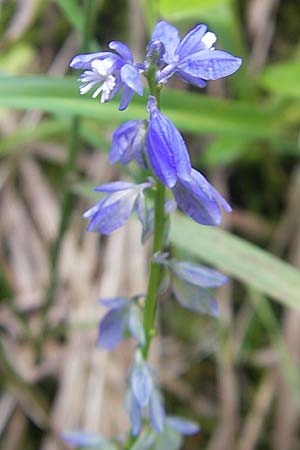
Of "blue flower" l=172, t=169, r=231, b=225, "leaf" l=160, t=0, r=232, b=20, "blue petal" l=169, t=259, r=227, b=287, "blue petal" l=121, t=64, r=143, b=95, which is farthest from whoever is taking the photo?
"leaf" l=160, t=0, r=232, b=20

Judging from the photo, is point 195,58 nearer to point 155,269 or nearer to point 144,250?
point 155,269

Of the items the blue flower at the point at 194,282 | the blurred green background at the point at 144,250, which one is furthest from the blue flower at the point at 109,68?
the blurred green background at the point at 144,250

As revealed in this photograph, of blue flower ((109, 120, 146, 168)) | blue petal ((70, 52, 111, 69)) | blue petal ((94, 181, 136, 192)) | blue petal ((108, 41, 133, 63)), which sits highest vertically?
blue petal ((108, 41, 133, 63))

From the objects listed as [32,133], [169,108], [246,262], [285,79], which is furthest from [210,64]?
[32,133]

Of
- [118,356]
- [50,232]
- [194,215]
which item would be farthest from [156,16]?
[194,215]

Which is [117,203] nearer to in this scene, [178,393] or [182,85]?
[178,393]

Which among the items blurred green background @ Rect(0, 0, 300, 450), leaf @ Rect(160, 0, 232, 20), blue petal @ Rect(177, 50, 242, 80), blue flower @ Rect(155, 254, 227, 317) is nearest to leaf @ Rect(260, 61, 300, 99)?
blurred green background @ Rect(0, 0, 300, 450)

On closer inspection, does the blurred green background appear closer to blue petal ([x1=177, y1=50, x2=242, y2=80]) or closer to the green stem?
the green stem

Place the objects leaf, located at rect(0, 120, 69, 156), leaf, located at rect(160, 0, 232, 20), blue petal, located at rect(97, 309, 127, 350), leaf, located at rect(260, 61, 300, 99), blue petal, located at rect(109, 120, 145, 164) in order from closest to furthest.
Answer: blue petal, located at rect(109, 120, 145, 164) → blue petal, located at rect(97, 309, 127, 350) → leaf, located at rect(160, 0, 232, 20) → leaf, located at rect(260, 61, 300, 99) → leaf, located at rect(0, 120, 69, 156)
